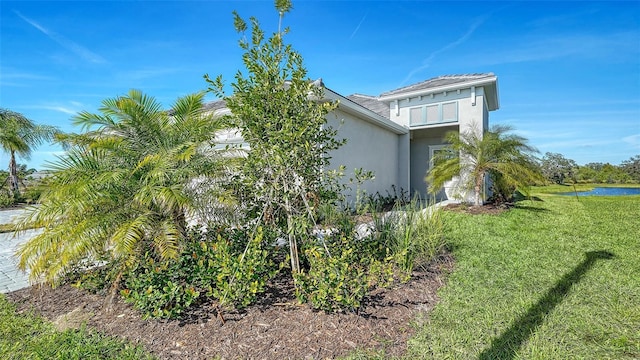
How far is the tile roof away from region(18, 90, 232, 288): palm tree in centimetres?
1113

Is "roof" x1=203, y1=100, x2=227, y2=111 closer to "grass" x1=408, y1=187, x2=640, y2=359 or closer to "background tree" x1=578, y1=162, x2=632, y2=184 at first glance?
"grass" x1=408, y1=187, x2=640, y2=359

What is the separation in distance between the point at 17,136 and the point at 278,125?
62.2ft

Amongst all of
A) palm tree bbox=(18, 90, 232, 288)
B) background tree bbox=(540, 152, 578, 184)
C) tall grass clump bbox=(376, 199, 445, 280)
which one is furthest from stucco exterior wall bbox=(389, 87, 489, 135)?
background tree bbox=(540, 152, 578, 184)

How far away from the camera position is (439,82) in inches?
532

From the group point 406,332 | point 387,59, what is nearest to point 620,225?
point 387,59

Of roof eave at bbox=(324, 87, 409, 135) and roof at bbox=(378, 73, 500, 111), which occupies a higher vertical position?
roof at bbox=(378, 73, 500, 111)

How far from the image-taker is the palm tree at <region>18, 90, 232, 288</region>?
11.6 ft

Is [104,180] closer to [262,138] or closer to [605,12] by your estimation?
[262,138]

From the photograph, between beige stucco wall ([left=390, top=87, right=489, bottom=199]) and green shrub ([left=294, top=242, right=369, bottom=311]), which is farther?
beige stucco wall ([left=390, top=87, right=489, bottom=199])

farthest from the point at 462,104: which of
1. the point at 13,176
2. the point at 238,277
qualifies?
the point at 13,176

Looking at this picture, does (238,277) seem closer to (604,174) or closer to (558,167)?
(558,167)

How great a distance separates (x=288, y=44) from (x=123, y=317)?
12.8ft

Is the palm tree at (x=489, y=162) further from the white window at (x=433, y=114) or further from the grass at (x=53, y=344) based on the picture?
the grass at (x=53, y=344)

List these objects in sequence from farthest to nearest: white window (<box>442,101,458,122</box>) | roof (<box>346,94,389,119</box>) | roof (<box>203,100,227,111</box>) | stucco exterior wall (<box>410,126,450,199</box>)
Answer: stucco exterior wall (<box>410,126,450,199</box>)
roof (<box>346,94,389,119</box>)
white window (<box>442,101,458,122</box>)
roof (<box>203,100,227,111</box>)
